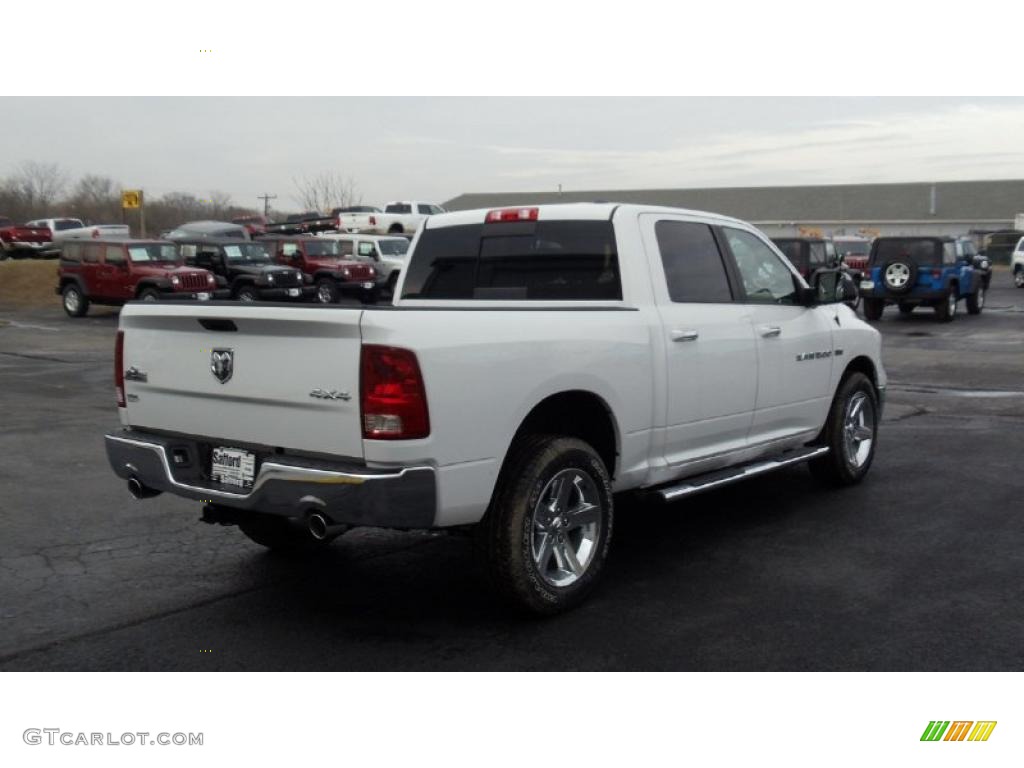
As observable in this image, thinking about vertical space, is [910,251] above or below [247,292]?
above

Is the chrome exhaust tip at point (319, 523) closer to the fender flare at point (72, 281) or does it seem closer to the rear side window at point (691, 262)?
the rear side window at point (691, 262)

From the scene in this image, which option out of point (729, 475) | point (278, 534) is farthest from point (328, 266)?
point (729, 475)

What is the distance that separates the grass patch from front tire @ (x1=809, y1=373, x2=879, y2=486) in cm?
3062

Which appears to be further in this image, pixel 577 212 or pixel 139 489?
pixel 577 212

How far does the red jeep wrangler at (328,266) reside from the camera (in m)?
29.4

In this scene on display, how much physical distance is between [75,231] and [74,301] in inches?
771

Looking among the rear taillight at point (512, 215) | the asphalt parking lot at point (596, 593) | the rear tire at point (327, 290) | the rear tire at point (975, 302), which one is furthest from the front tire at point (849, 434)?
the rear tire at point (327, 290)

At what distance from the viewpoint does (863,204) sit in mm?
77312

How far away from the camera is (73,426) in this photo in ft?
34.4

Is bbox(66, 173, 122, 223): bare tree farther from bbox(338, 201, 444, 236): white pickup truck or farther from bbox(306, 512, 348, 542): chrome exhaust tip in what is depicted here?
bbox(306, 512, 348, 542): chrome exhaust tip

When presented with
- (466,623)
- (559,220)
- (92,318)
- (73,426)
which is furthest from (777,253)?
(92,318)

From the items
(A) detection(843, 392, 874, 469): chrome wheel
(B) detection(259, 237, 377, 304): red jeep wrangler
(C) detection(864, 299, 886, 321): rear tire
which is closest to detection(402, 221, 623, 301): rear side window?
(A) detection(843, 392, 874, 469): chrome wheel

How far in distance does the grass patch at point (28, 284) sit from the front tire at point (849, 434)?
→ 3062 cm

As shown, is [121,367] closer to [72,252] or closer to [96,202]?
[72,252]
